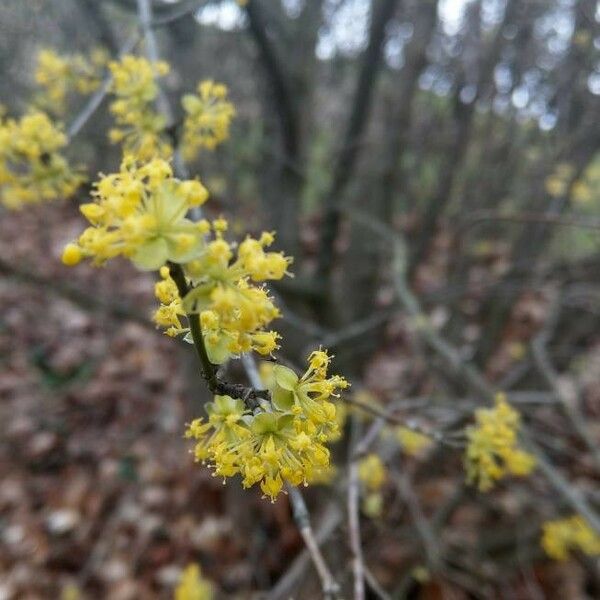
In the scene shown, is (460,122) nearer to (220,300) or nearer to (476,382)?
(476,382)

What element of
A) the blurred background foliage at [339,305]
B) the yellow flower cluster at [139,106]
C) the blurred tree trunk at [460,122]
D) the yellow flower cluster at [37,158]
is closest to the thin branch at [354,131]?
the blurred background foliage at [339,305]

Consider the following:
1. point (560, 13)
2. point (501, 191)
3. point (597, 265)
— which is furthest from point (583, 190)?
point (560, 13)

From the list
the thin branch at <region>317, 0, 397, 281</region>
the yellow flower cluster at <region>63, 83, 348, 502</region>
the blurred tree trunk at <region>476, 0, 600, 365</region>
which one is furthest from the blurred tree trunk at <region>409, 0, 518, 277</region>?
the yellow flower cluster at <region>63, 83, 348, 502</region>

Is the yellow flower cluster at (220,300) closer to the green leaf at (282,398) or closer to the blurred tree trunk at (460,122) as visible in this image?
the green leaf at (282,398)

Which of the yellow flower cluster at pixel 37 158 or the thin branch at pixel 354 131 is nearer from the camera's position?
the yellow flower cluster at pixel 37 158

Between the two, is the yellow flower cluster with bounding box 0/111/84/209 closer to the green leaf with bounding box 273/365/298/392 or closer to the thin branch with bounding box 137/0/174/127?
the thin branch with bounding box 137/0/174/127

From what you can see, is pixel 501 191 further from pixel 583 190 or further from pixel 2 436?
pixel 2 436

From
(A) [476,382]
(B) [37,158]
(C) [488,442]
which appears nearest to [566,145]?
(A) [476,382]
